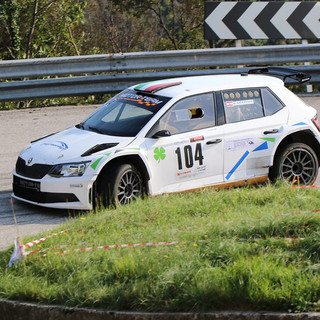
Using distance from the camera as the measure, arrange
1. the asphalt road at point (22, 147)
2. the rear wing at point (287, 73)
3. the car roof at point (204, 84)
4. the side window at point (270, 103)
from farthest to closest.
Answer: the rear wing at point (287, 73) < the side window at point (270, 103) < the car roof at point (204, 84) < the asphalt road at point (22, 147)

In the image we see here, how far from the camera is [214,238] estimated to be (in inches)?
234

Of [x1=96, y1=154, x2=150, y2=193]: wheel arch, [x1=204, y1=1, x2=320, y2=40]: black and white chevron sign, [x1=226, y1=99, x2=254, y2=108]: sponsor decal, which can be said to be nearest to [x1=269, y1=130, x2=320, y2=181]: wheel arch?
[x1=226, y1=99, x2=254, y2=108]: sponsor decal

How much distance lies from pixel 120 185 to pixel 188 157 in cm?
100

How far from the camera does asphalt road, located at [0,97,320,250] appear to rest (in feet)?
24.6

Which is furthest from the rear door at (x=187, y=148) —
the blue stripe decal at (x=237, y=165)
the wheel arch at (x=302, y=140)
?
the wheel arch at (x=302, y=140)

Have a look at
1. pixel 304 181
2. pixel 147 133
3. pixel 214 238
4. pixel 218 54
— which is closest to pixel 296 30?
pixel 218 54

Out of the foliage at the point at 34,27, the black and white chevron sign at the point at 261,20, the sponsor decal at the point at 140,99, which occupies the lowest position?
the sponsor decal at the point at 140,99

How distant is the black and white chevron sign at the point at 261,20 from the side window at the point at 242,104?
6829 mm

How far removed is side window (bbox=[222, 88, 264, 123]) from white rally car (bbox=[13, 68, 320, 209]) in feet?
0.04

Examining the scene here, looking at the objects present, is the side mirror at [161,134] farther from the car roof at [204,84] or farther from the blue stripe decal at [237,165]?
the blue stripe decal at [237,165]

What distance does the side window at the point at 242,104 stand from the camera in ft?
28.2

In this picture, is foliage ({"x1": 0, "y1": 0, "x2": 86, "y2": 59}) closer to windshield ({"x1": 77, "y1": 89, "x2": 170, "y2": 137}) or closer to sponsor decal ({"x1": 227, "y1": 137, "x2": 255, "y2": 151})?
windshield ({"x1": 77, "y1": 89, "x2": 170, "y2": 137})

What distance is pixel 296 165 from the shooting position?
352 inches

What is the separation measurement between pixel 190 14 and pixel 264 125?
18.1 meters
